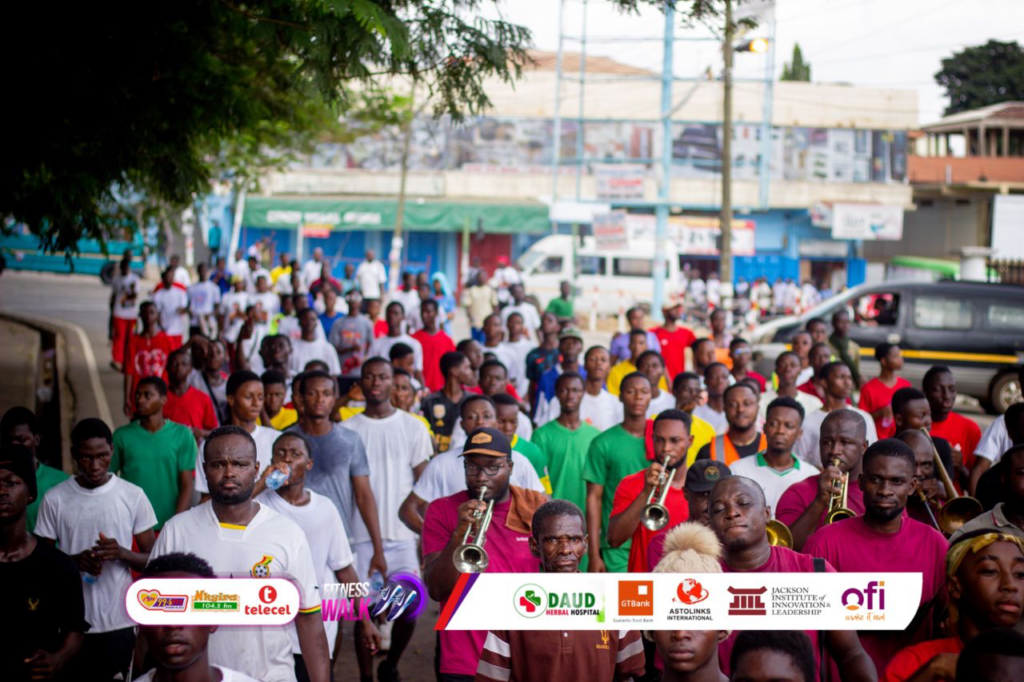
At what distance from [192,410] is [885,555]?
520 cm

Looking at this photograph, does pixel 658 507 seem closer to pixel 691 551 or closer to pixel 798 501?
pixel 798 501

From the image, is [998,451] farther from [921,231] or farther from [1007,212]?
[921,231]

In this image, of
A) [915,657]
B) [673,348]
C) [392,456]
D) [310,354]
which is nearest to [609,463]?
[392,456]

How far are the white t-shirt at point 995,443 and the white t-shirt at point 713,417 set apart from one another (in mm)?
1840

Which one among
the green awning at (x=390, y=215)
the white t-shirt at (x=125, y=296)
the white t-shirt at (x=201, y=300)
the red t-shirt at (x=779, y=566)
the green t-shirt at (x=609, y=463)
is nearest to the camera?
the red t-shirt at (x=779, y=566)

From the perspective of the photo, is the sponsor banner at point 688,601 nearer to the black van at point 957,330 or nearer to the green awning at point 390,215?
the black van at point 957,330

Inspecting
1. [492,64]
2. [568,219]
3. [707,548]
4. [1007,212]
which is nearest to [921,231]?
[1007,212]

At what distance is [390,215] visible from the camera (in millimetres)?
38656

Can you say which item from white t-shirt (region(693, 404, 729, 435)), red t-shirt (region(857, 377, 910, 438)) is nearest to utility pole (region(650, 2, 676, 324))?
red t-shirt (region(857, 377, 910, 438))

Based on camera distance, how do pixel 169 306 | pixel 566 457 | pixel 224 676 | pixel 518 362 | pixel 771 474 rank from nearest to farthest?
pixel 224 676
pixel 771 474
pixel 566 457
pixel 518 362
pixel 169 306

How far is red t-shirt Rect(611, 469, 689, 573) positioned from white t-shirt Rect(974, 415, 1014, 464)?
2.42 m

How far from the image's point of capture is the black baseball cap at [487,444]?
4.99 meters

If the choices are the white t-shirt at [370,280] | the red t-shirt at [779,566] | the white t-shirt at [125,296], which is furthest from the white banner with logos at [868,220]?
the red t-shirt at [779,566]

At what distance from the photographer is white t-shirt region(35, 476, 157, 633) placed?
17.6 ft
